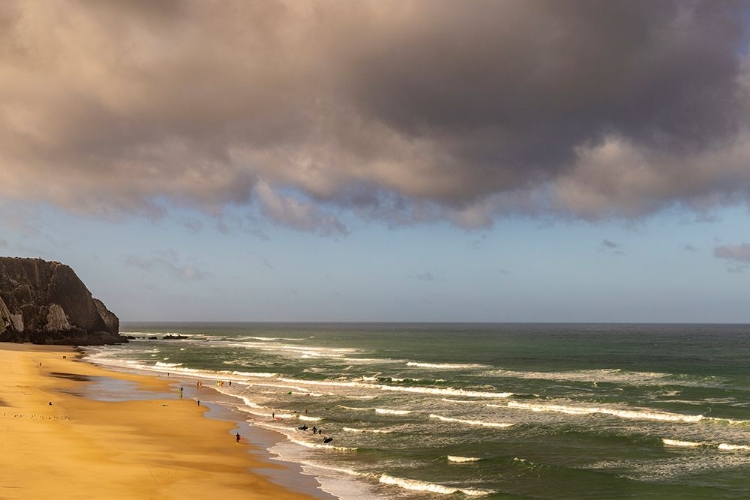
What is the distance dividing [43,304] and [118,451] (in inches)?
4149

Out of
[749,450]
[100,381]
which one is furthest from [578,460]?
[100,381]

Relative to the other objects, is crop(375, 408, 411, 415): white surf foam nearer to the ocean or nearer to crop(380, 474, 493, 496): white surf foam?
the ocean

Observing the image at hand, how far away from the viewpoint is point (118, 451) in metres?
28.9

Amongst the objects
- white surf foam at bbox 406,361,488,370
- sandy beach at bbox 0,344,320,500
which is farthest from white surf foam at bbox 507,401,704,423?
white surf foam at bbox 406,361,488,370

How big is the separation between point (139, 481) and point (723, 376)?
62775 millimetres

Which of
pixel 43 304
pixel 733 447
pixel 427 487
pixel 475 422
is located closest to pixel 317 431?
pixel 475 422

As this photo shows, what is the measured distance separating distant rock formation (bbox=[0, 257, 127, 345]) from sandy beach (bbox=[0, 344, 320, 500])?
242 ft

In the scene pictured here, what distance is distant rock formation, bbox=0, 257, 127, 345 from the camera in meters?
113

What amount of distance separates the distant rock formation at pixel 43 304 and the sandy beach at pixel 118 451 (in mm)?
73800

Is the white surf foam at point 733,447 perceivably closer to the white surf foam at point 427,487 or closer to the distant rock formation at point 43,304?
the white surf foam at point 427,487

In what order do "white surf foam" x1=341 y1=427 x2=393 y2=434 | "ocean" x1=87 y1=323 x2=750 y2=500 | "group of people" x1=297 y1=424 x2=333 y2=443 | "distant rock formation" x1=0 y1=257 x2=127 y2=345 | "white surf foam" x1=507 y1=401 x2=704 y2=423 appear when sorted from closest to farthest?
"ocean" x1=87 y1=323 x2=750 y2=500, "group of people" x1=297 y1=424 x2=333 y2=443, "white surf foam" x1=341 y1=427 x2=393 y2=434, "white surf foam" x1=507 y1=401 x2=704 y2=423, "distant rock formation" x1=0 y1=257 x2=127 y2=345

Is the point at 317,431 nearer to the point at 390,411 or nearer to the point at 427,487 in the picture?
the point at 390,411

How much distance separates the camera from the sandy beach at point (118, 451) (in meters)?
22.5

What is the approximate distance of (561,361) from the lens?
8619cm
